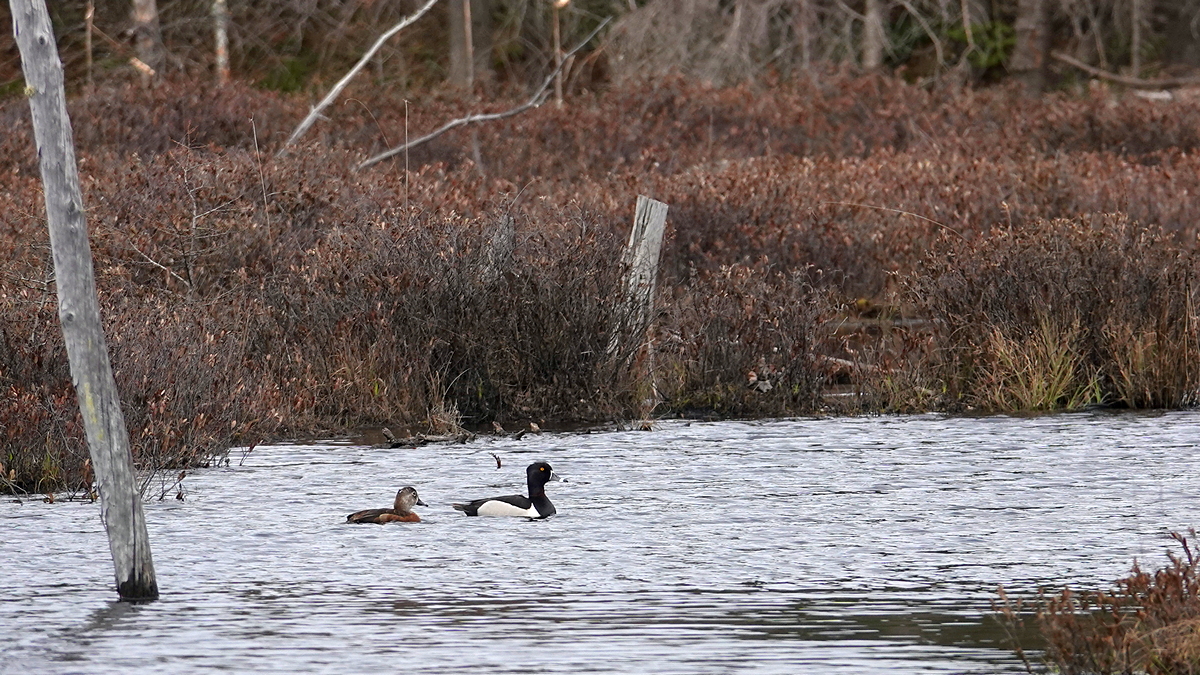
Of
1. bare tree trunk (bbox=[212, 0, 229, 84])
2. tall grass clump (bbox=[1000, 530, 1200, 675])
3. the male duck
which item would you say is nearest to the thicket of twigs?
the male duck

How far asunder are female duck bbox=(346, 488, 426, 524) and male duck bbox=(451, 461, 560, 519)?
0.32m

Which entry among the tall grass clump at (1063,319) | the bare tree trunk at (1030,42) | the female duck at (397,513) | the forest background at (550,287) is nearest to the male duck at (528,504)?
the female duck at (397,513)

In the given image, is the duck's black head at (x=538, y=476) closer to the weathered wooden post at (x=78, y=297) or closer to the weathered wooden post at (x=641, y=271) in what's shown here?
the weathered wooden post at (x=78, y=297)

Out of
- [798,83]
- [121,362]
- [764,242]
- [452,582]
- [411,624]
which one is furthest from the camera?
[798,83]

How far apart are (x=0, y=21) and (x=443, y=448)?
24709 mm

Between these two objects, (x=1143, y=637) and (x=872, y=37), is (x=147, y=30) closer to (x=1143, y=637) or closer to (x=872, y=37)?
(x=872, y=37)

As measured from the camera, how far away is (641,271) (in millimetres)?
12383

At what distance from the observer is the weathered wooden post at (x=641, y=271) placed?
1212cm

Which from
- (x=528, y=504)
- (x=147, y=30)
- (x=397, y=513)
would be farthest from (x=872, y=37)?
(x=397, y=513)

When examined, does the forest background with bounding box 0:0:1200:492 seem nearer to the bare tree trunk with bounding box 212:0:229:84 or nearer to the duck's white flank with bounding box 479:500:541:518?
the duck's white flank with bounding box 479:500:541:518

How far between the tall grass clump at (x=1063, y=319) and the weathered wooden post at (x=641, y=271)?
5.68 feet

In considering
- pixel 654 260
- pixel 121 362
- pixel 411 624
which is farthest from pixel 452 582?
pixel 654 260

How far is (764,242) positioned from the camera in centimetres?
1539

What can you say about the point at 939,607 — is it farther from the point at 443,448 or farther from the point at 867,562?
the point at 443,448
